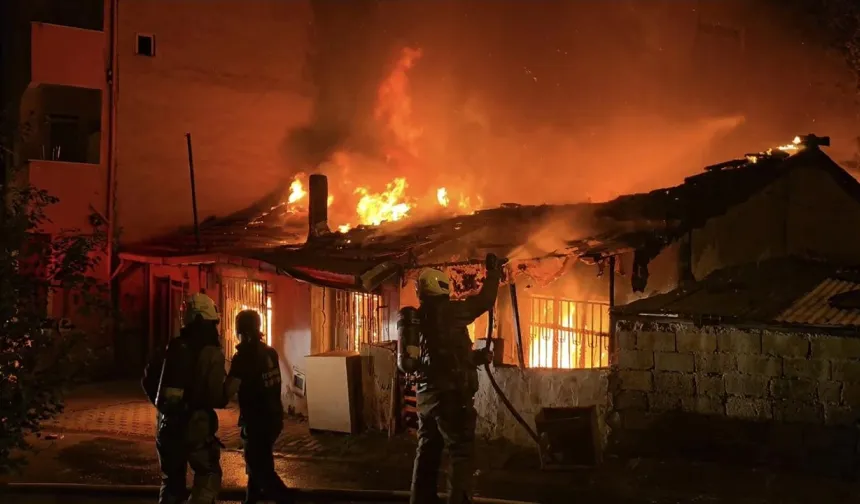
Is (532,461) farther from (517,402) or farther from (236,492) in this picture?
(236,492)

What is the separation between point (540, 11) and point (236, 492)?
19.5 meters

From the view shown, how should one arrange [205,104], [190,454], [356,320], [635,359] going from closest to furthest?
[190,454]
[635,359]
[356,320]
[205,104]

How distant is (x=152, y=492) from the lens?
796 centimetres

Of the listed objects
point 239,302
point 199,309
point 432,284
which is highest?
point 432,284

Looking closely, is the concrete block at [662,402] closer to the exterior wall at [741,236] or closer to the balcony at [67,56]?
the exterior wall at [741,236]

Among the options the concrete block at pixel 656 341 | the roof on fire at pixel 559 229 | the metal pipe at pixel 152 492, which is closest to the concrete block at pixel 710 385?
the concrete block at pixel 656 341

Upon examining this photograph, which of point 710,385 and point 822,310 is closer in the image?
point 822,310

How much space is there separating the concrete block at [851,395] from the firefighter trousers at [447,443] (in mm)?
3970

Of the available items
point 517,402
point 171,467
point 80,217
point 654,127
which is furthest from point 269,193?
point 171,467

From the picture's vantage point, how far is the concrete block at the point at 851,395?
309 inches

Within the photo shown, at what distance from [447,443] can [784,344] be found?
3945mm

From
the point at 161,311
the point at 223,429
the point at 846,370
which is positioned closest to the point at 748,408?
the point at 846,370

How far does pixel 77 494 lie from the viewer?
26.3ft

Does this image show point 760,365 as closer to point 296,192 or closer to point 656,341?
point 656,341
